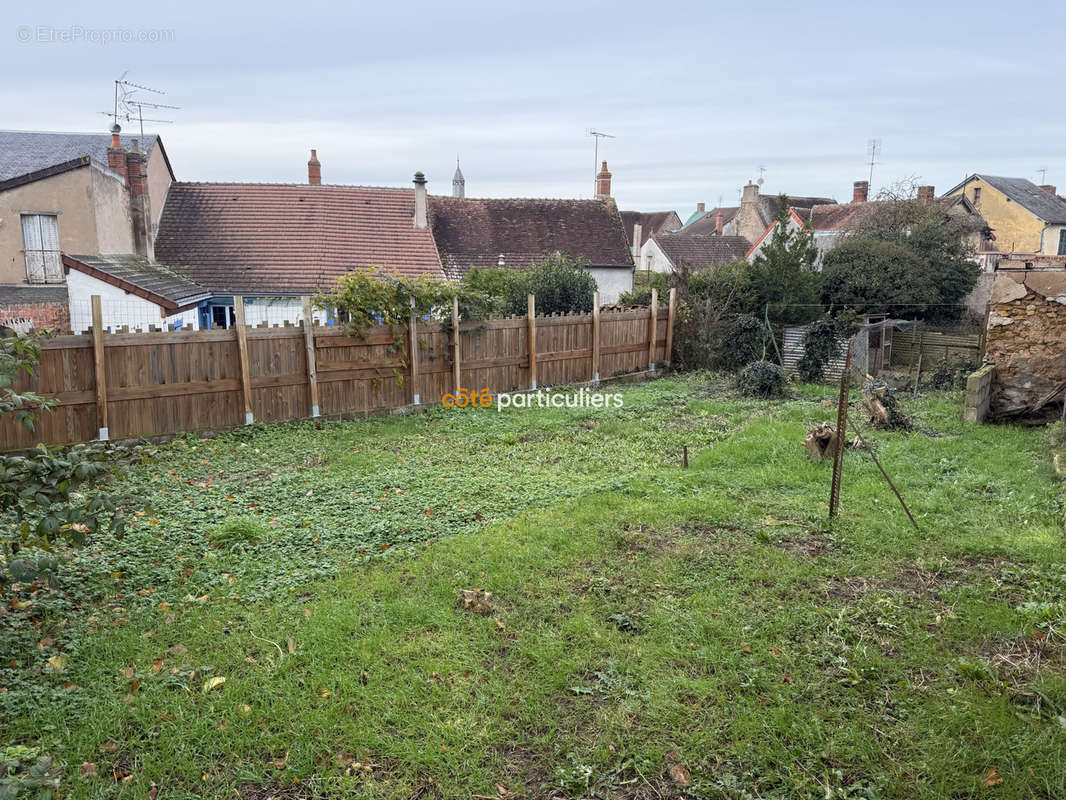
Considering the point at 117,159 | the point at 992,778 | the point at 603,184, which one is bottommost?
the point at 992,778

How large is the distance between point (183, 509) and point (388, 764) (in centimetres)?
448

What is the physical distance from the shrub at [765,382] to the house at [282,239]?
8094mm

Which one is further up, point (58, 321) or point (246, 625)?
point (58, 321)

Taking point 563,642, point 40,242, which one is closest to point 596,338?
point 563,642

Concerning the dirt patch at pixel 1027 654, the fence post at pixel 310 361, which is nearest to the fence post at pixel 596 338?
the fence post at pixel 310 361

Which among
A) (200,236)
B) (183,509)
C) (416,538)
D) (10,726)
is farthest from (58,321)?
(10,726)

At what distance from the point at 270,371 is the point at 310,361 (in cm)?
61

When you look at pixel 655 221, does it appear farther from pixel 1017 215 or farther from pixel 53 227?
pixel 53 227

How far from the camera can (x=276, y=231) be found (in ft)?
65.8

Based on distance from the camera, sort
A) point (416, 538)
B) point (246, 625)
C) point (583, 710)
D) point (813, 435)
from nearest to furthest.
→ point (583, 710) < point (246, 625) < point (416, 538) < point (813, 435)

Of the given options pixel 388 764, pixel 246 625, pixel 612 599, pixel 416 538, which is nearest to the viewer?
pixel 388 764

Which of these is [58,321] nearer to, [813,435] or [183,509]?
[183,509]

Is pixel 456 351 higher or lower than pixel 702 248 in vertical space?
lower

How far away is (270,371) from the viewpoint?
10945 millimetres
